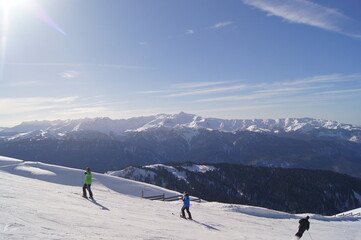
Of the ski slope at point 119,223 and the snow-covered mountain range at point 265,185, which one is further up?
the ski slope at point 119,223

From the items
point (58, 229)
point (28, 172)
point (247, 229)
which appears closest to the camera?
point (58, 229)

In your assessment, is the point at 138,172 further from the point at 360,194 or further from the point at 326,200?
the point at 360,194

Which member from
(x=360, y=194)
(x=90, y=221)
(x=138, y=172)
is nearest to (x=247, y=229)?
(x=90, y=221)

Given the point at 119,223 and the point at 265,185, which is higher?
the point at 119,223

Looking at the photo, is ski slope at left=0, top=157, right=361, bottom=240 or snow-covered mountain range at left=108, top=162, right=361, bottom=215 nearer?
ski slope at left=0, top=157, right=361, bottom=240

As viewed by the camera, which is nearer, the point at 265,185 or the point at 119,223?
the point at 119,223

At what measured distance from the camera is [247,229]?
2192cm

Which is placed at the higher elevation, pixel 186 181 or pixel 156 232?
pixel 156 232

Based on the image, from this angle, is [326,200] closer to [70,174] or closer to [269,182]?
[269,182]

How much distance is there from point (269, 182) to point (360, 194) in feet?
174

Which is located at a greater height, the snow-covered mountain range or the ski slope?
the ski slope

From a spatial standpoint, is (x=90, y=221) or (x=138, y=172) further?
(x=138, y=172)

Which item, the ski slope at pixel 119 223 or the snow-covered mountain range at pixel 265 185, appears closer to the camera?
the ski slope at pixel 119 223

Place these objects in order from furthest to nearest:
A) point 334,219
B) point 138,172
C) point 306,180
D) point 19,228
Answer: point 306,180 → point 138,172 → point 334,219 → point 19,228
